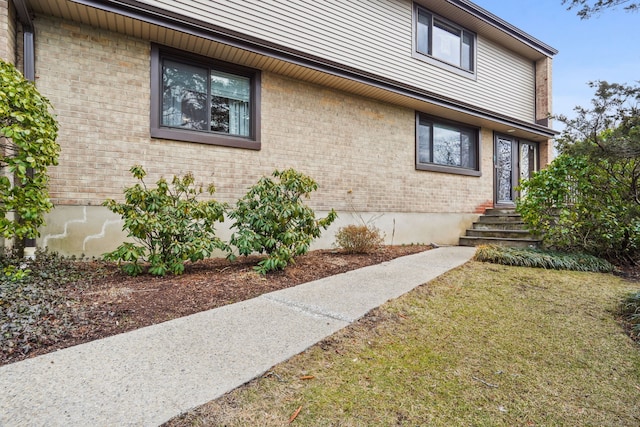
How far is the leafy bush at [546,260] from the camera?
593 cm

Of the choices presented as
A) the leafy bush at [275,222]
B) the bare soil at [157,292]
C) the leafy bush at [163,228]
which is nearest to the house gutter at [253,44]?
the leafy bush at [163,228]

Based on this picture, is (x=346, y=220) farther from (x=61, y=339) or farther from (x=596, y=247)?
(x=61, y=339)

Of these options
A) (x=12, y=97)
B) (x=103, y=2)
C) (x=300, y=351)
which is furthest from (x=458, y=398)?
(x=103, y=2)

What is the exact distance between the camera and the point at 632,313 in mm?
3568

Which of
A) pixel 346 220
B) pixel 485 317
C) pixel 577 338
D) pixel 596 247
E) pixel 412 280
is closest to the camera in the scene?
pixel 577 338

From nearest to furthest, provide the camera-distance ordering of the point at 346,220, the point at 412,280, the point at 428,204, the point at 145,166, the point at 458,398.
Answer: the point at 458,398 → the point at 412,280 → the point at 145,166 → the point at 346,220 → the point at 428,204

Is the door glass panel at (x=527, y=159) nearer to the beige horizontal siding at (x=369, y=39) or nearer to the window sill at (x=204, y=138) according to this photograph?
the beige horizontal siding at (x=369, y=39)

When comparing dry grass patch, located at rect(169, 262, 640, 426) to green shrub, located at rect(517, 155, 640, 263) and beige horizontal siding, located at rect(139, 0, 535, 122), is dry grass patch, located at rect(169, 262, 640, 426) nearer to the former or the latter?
green shrub, located at rect(517, 155, 640, 263)

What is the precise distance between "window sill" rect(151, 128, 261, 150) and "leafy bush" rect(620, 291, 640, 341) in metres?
5.84

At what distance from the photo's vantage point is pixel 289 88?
692 centimetres

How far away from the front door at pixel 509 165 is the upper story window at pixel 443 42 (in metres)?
2.77

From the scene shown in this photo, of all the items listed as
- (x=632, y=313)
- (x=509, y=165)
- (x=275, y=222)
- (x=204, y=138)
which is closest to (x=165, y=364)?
(x=275, y=222)

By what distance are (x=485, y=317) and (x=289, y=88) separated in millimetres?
5613

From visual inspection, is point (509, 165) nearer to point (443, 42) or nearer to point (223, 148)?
point (443, 42)
